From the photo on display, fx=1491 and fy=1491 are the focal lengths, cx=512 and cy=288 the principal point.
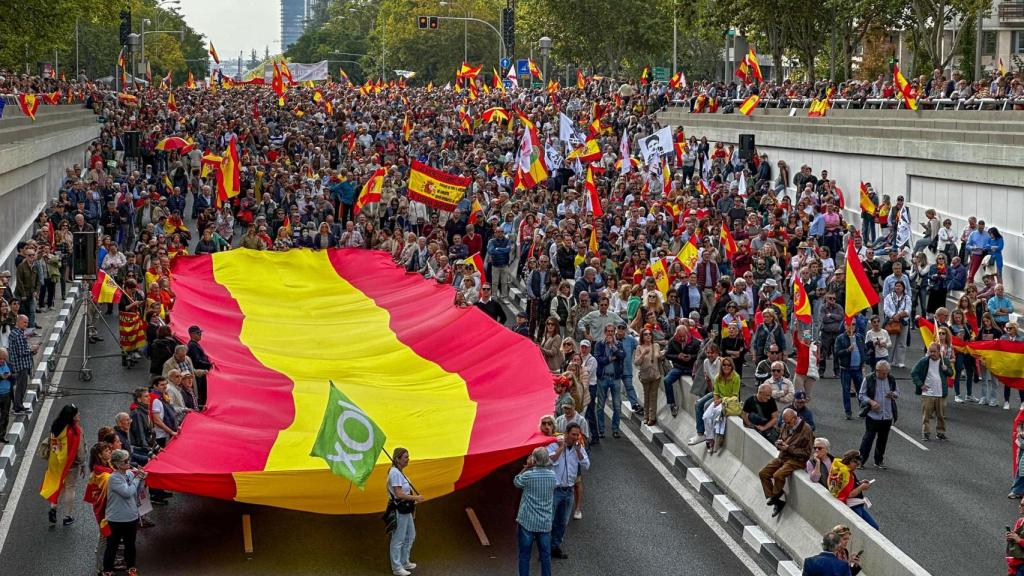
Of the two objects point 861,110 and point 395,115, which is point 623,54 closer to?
point 395,115

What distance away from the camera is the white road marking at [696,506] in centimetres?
1470

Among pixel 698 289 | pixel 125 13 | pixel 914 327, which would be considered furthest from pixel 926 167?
pixel 125 13

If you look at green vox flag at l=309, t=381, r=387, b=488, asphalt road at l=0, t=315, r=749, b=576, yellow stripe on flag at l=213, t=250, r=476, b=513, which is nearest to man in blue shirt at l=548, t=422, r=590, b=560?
asphalt road at l=0, t=315, r=749, b=576

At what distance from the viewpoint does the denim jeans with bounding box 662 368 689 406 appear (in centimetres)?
1967

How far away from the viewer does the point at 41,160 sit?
125ft

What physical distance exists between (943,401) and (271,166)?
2325cm

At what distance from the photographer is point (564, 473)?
14.6 metres

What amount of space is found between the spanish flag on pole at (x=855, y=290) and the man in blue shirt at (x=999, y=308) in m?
2.62

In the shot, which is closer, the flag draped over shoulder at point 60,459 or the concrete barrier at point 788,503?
the concrete barrier at point 788,503

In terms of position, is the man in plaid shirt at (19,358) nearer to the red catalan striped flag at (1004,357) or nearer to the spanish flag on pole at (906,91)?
the red catalan striped flag at (1004,357)

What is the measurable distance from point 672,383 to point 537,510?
260 inches

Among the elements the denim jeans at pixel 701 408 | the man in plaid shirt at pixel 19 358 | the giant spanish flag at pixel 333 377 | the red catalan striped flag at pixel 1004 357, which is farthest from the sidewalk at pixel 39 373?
the red catalan striped flag at pixel 1004 357

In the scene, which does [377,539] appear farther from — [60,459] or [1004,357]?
[1004,357]

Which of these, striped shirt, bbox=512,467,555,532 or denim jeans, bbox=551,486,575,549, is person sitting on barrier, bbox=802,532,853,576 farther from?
denim jeans, bbox=551,486,575,549
